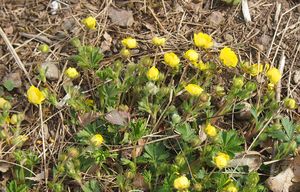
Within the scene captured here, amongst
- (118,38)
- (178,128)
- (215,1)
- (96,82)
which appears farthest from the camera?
(215,1)

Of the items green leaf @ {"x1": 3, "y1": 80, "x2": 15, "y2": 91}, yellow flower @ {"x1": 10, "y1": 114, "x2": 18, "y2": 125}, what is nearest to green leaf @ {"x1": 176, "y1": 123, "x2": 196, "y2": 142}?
yellow flower @ {"x1": 10, "y1": 114, "x2": 18, "y2": 125}

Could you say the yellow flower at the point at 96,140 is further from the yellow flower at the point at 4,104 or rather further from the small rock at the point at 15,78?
the small rock at the point at 15,78

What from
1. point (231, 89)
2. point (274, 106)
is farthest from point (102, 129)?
point (274, 106)

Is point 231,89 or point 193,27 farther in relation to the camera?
point 193,27

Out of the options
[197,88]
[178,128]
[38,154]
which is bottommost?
[38,154]

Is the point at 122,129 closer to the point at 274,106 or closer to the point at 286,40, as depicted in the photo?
the point at 274,106

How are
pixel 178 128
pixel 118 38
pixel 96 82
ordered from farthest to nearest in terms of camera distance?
pixel 118 38, pixel 96 82, pixel 178 128

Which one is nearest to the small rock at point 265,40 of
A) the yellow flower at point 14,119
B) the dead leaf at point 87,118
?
the dead leaf at point 87,118

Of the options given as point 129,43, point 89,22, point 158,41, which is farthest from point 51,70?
point 158,41
